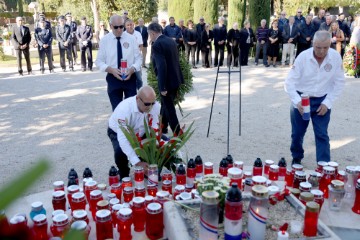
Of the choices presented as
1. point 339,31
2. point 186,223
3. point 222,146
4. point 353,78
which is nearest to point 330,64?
point 222,146

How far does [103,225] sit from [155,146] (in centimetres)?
120

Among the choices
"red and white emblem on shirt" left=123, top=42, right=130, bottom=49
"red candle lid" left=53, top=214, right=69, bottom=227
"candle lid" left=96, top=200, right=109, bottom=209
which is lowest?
"candle lid" left=96, top=200, right=109, bottom=209

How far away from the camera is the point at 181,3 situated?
60.0 ft

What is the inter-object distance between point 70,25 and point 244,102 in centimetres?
771

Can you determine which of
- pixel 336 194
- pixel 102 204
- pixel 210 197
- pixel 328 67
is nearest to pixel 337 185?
pixel 336 194

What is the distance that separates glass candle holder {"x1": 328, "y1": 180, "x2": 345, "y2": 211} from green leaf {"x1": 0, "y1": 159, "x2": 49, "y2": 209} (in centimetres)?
317

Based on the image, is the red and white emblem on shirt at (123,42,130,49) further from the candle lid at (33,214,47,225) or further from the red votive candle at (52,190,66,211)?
the candle lid at (33,214,47,225)

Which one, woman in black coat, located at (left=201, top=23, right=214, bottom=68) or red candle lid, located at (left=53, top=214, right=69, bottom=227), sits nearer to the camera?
red candle lid, located at (left=53, top=214, right=69, bottom=227)

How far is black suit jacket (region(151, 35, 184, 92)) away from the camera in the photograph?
17.9ft

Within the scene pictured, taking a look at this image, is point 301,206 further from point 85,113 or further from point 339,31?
point 339,31

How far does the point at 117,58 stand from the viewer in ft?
18.4

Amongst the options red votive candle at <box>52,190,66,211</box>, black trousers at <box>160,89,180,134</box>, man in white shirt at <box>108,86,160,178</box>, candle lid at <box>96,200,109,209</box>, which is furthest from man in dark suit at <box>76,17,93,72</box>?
candle lid at <box>96,200,109,209</box>

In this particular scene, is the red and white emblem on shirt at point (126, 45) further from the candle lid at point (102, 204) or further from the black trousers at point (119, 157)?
the candle lid at point (102, 204)

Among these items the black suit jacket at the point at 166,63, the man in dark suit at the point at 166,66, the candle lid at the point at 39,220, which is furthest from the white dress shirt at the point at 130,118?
the candle lid at the point at 39,220
